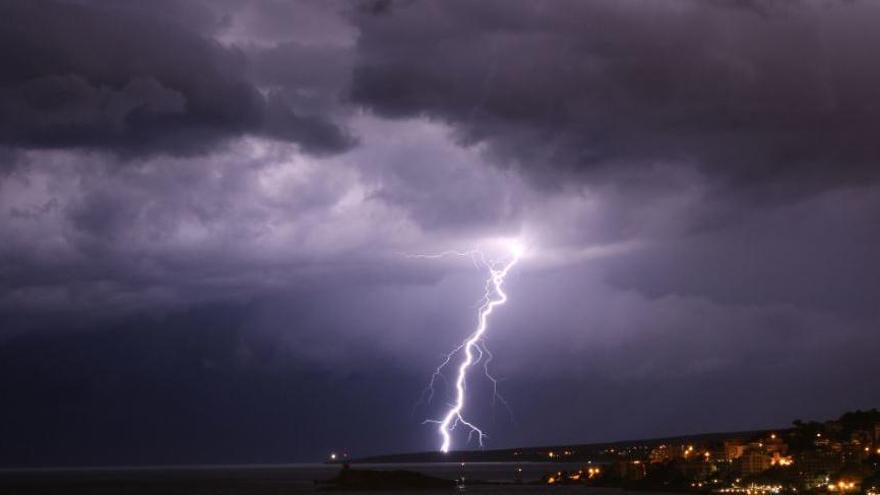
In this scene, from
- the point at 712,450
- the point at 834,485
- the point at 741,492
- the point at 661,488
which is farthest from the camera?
the point at 712,450

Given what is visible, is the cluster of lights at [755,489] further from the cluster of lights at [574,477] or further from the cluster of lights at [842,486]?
the cluster of lights at [574,477]

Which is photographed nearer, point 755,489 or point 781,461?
point 755,489

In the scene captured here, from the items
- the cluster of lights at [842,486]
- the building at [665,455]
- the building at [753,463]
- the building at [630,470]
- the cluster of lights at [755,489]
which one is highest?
the building at [665,455]

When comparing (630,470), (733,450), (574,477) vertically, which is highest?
(574,477)

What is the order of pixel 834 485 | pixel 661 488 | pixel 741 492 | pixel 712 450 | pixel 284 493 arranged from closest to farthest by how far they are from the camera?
pixel 834 485 < pixel 741 492 < pixel 661 488 < pixel 712 450 < pixel 284 493

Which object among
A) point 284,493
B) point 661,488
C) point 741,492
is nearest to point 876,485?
point 741,492

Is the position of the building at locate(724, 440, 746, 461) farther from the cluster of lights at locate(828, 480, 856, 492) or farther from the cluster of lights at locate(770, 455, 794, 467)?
the cluster of lights at locate(828, 480, 856, 492)

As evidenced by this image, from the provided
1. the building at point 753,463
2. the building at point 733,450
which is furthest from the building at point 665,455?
the building at point 753,463

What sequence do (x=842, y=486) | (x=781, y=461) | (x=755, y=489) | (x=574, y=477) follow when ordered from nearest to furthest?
(x=842, y=486)
(x=755, y=489)
(x=781, y=461)
(x=574, y=477)

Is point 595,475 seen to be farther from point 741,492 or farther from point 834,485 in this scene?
point 834,485

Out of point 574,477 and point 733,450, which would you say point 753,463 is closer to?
point 733,450

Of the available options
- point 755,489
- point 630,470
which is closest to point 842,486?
point 755,489
